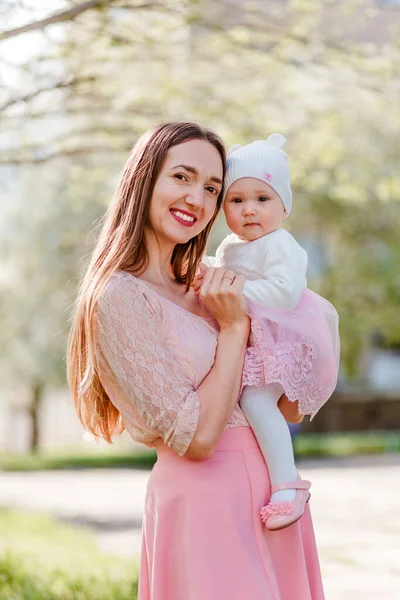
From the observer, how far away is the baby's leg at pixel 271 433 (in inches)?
112

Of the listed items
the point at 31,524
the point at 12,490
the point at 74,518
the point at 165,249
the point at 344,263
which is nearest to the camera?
the point at 165,249

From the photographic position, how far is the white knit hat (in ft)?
10.2

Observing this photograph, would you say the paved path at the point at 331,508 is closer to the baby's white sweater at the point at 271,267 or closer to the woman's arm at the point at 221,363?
the baby's white sweater at the point at 271,267

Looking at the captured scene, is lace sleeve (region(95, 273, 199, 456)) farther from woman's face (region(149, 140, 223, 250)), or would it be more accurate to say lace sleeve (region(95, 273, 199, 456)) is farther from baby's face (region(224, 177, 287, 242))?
baby's face (region(224, 177, 287, 242))

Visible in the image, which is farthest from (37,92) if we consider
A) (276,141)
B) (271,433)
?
(271,433)

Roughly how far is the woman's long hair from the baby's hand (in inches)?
9.3

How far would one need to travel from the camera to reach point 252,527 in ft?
9.14

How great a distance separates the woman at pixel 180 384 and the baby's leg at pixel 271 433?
4 centimetres

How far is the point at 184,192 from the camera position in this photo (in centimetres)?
292

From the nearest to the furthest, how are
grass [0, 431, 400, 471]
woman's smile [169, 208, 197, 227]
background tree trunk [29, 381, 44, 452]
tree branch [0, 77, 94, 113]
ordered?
1. woman's smile [169, 208, 197, 227]
2. tree branch [0, 77, 94, 113]
3. grass [0, 431, 400, 471]
4. background tree trunk [29, 381, 44, 452]

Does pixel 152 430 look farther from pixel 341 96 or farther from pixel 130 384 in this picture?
pixel 341 96

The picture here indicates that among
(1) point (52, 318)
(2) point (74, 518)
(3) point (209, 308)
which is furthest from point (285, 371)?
(1) point (52, 318)

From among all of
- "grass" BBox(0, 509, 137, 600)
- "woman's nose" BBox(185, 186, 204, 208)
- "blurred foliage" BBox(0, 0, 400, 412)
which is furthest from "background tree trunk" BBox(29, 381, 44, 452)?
"woman's nose" BBox(185, 186, 204, 208)

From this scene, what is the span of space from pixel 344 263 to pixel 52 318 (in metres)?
6.25
